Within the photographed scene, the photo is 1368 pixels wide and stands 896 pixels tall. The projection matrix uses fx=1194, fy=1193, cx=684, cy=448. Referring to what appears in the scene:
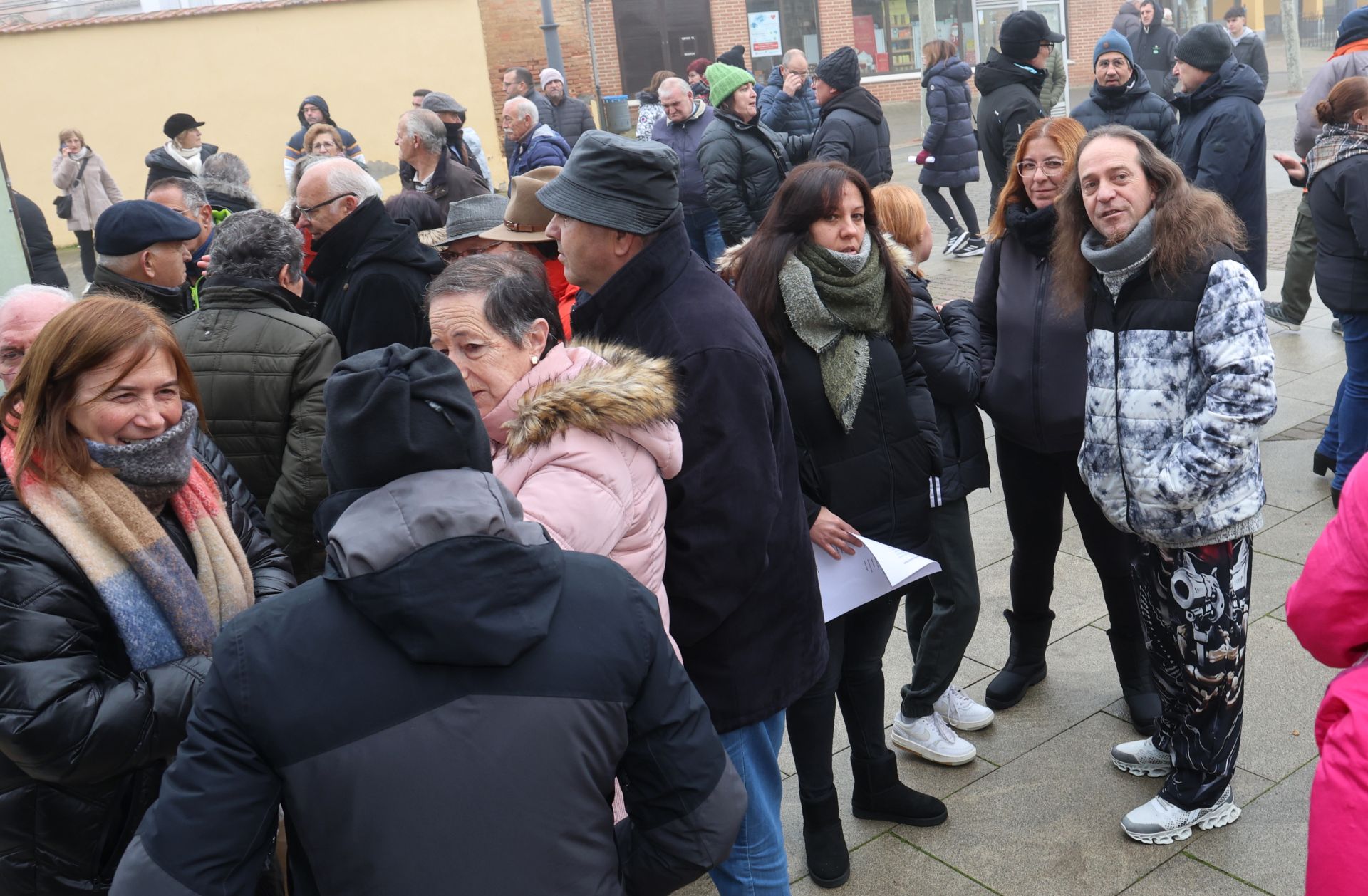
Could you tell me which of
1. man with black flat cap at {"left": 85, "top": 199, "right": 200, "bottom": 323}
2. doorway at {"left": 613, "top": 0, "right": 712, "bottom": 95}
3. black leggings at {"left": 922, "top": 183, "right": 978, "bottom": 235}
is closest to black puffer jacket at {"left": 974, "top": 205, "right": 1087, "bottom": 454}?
man with black flat cap at {"left": 85, "top": 199, "right": 200, "bottom": 323}

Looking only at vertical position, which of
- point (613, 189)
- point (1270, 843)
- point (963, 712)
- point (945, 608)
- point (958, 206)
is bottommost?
point (1270, 843)

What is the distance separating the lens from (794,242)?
316 centimetres

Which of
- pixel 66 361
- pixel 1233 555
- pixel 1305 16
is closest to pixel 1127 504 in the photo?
pixel 1233 555

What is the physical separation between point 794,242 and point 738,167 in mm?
5643

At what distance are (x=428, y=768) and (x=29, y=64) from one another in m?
19.6

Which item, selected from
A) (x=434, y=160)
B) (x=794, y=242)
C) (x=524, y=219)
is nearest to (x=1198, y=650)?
(x=794, y=242)

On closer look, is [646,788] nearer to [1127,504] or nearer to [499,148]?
[1127,504]

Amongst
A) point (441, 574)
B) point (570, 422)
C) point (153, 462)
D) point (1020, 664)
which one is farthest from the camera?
point (1020, 664)

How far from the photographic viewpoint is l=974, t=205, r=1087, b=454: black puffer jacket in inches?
136

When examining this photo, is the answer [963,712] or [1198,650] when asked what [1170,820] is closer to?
[1198,650]

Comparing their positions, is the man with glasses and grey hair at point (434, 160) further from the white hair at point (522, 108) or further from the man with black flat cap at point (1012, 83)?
the man with black flat cap at point (1012, 83)

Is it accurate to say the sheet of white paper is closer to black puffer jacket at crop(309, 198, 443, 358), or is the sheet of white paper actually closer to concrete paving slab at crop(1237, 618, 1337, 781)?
concrete paving slab at crop(1237, 618, 1337, 781)

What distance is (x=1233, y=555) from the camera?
3.06 m

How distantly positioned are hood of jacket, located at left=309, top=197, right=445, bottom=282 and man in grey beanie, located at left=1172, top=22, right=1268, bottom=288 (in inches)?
172
